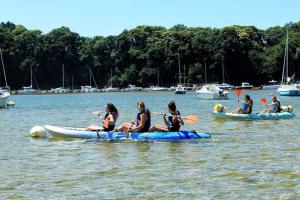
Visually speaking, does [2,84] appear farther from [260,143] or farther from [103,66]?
[260,143]

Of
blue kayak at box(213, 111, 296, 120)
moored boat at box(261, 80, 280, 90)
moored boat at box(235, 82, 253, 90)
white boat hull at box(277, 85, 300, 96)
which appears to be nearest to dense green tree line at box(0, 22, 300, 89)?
moored boat at box(261, 80, 280, 90)

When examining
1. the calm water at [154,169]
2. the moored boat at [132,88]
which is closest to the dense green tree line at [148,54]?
the moored boat at [132,88]

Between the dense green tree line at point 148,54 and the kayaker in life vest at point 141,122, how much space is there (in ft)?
368

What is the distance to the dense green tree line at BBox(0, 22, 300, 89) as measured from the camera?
137625 millimetres

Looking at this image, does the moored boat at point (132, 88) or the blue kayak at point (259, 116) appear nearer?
the blue kayak at point (259, 116)

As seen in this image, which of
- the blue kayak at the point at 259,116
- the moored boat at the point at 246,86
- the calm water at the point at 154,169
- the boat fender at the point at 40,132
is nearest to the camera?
the calm water at the point at 154,169

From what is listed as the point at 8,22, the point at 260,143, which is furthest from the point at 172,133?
the point at 8,22

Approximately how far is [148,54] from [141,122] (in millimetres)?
117366

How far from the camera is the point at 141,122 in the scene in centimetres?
2405

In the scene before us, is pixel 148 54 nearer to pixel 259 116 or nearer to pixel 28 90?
pixel 28 90

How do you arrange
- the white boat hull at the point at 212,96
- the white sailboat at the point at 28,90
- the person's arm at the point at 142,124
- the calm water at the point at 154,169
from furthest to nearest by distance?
the white sailboat at the point at 28,90 < the white boat hull at the point at 212,96 < the person's arm at the point at 142,124 < the calm water at the point at 154,169

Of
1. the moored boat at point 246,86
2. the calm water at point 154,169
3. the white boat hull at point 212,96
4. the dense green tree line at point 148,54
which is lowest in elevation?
the calm water at point 154,169

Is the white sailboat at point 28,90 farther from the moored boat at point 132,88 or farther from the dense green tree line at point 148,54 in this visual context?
the moored boat at point 132,88

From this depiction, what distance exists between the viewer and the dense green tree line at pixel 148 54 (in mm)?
137625
